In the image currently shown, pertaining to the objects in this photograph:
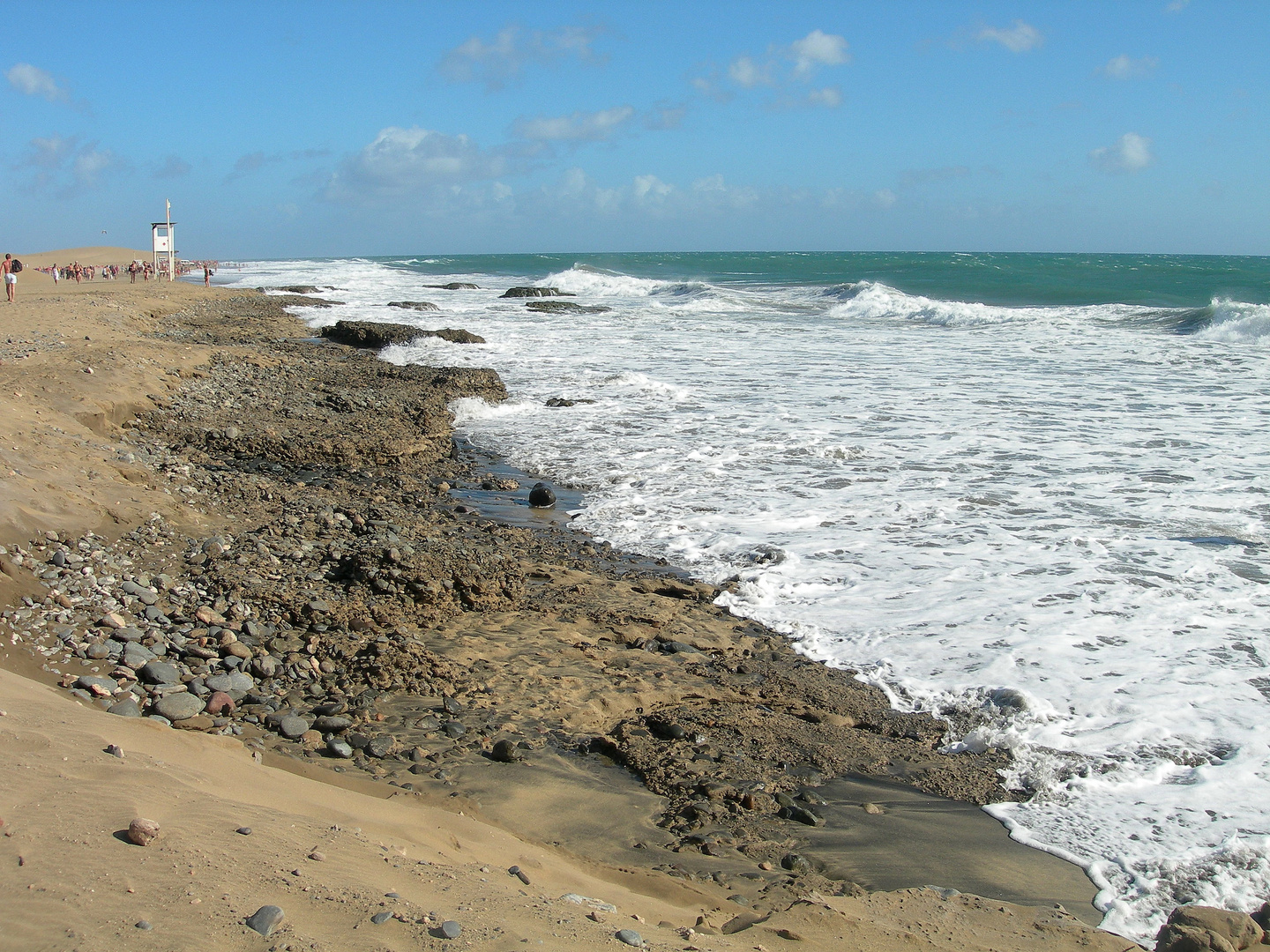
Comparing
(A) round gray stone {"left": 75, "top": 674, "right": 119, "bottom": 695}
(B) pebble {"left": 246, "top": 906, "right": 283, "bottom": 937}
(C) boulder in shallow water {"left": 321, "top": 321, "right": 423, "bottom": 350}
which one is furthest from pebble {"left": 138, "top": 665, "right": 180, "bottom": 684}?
(C) boulder in shallow water {"left": 321, "top": 321, "right": 423, "bottom": 350}

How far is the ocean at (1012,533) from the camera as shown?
3.93 meters

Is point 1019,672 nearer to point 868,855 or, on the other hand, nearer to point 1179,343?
point 868,855

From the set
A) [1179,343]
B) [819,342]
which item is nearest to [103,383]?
[819,342]

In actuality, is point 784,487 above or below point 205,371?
below

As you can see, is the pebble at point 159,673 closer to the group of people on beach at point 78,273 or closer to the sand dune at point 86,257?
the group of people on beach at point 78,273

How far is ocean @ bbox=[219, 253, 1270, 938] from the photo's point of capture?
393 cm

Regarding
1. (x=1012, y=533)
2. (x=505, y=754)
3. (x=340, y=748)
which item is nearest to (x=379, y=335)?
(x=1012, y=533)

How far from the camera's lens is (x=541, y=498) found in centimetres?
795

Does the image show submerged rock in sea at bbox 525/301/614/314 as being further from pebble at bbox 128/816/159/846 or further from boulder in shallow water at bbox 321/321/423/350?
pebble at bbox 128/816/159/846

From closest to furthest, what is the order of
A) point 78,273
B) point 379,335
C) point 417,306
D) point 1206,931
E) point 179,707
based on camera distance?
point 1206,931 → point 179,707 → point 379,335 → point 417,306 → point 78,273

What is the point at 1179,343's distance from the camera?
71.2ft

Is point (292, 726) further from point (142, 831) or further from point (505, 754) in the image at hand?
point (142, 831)

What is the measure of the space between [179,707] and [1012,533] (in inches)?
239

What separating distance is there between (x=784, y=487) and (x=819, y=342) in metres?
14.0
